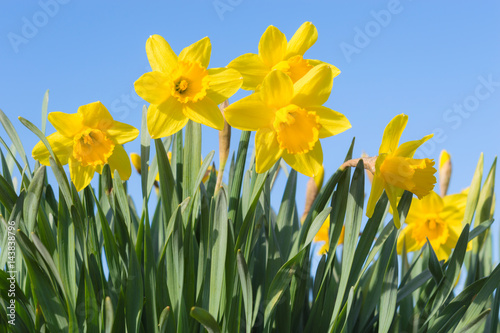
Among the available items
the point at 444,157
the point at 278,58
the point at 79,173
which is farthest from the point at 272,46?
the point at 444,157

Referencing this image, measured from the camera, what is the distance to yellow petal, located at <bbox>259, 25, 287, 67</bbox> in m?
1.37

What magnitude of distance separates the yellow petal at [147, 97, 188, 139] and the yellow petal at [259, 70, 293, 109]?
25 cm

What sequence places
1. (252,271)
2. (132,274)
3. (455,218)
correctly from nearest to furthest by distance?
(132,274) < (252,271) < (455,218)

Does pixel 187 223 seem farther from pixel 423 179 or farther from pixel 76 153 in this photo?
pixel 423 179

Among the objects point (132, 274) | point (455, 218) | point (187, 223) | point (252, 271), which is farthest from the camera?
point (455, 218)

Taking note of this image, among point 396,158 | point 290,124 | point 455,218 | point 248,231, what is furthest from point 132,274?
point 455,218

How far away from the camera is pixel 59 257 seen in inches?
51.6

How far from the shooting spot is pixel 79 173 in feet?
4.75

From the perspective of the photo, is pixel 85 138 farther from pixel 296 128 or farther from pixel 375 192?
pixel 375 192

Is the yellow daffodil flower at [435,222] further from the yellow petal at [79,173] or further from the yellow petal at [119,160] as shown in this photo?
the yellow petal at [79,173]

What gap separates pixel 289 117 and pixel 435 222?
3.77 ft

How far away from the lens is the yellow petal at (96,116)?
55.7 inches

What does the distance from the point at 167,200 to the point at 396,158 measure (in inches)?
26.0

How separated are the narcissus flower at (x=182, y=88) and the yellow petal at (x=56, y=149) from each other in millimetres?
317
